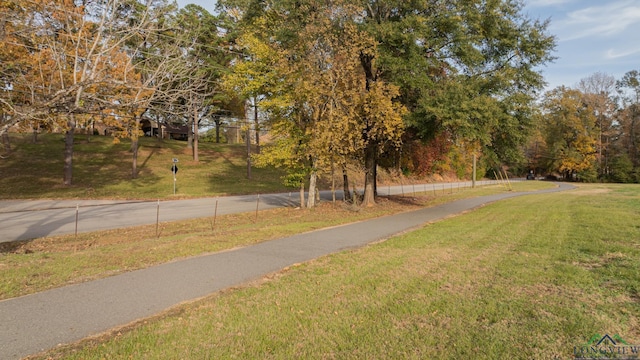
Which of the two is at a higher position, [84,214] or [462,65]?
[462,65]

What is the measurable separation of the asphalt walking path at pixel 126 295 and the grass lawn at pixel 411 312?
39cm

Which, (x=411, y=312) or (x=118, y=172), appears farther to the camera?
(x=118, y=172)

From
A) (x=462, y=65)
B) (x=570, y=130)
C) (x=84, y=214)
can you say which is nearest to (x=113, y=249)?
(x=84, y=214)

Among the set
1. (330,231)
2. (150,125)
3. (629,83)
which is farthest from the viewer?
(629,83)

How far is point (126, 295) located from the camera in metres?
5.62

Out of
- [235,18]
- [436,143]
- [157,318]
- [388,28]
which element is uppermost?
[235,18]

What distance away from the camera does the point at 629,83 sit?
6266 centimetres

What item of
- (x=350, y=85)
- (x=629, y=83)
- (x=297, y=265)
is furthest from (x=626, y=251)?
(x=629, y=83)

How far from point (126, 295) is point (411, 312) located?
4.27 metres

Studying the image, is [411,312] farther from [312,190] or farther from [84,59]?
[312,190]

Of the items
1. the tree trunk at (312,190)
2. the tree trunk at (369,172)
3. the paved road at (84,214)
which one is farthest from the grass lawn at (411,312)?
the tree trunk at (369,172)

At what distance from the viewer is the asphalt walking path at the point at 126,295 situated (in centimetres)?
430

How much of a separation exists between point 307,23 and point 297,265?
40.0ft

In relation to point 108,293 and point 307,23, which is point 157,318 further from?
point 307,23
